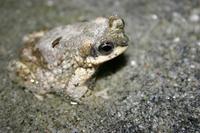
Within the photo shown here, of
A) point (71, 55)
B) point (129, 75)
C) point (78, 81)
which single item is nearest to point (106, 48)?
point (71, 55)

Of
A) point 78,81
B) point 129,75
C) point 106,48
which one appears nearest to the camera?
point 106,48

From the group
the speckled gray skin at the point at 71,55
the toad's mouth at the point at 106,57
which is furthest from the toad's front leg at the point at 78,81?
the toad's mouth at the point at 106,57

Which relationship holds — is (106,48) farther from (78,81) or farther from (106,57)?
(78,81)

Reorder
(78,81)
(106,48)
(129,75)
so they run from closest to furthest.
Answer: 1. (106,48)
2. (78,81)
3. (129,75)

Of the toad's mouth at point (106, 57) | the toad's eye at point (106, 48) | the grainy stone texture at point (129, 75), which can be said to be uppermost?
the toad's eye at point (106, 48)

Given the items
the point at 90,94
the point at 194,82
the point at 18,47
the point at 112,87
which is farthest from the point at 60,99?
the point at 194,82

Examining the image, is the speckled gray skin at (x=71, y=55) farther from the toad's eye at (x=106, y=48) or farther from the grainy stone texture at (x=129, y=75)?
the grainy stone texture at (x=129, y=75)

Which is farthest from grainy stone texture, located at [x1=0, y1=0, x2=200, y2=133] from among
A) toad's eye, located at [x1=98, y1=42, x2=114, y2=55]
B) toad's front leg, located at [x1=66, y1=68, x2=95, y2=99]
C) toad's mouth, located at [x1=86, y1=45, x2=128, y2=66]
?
toad's eye, located at [x1=98, y1=42, x2=114, y2=55]
